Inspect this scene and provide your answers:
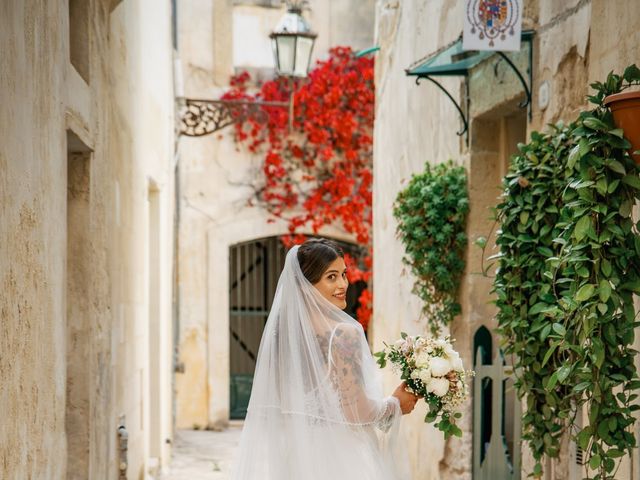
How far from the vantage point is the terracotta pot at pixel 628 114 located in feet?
11.1

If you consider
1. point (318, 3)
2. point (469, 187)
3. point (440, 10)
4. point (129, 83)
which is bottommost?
point (469, 187)

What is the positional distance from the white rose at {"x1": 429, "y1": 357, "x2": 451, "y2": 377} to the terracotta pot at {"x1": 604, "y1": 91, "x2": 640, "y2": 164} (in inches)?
45.5

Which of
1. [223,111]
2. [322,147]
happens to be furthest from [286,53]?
[322,147]

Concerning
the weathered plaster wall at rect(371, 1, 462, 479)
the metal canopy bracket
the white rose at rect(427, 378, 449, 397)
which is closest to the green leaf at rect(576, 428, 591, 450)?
the white rose at rect(427, 378, 449, 397)

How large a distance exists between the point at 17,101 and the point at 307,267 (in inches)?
66.2

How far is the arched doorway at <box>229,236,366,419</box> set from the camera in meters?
12.5

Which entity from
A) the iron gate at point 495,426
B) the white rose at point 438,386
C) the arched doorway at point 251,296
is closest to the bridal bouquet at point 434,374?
the white rose at point 438,386

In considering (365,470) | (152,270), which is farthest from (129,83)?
(365,470)

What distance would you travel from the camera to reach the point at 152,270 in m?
8.81

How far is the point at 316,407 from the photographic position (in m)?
4.06

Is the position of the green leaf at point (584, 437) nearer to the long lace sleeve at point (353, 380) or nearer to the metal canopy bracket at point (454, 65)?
the long lace sleeve at point (353, 380)

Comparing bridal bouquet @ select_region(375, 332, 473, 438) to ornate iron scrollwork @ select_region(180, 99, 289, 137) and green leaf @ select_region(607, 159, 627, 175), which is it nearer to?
green leaf @ select_region(607, 159, 627, 175)

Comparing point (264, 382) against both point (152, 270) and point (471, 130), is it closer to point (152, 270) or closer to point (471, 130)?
point (471, 130)

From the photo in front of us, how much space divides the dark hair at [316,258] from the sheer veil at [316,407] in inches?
2.7
